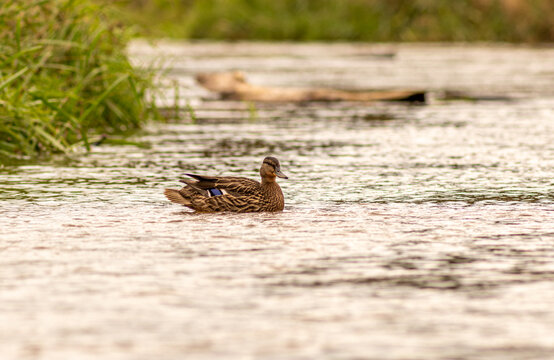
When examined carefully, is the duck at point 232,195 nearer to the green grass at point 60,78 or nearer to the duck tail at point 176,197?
the duck tail at point 176,197

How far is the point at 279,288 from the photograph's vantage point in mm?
7074

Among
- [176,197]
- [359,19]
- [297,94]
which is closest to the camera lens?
[176,197]

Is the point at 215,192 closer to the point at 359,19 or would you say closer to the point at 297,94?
the point at 297,94

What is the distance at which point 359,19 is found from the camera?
52.7 meters

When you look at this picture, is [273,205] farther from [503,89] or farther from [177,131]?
[503,89]

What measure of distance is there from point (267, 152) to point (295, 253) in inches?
268

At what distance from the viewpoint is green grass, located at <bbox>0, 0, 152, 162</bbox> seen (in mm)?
13547

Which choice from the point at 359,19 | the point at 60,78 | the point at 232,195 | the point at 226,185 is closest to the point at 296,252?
the point at 232,195

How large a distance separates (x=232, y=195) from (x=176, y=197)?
20.6 inches

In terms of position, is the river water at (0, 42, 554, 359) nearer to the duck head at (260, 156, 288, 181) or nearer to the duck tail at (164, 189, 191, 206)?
the duck tail at (164, 189, 191, 206)

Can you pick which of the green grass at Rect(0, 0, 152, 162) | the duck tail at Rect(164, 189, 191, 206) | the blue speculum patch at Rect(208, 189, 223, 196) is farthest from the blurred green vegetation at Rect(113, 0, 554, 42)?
the blue speculum patch at Rect(208, 189, 223, 196)

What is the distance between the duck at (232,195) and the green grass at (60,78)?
3.29m

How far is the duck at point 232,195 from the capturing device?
10047 millimetres

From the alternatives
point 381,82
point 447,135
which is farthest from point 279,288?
point 381,82
